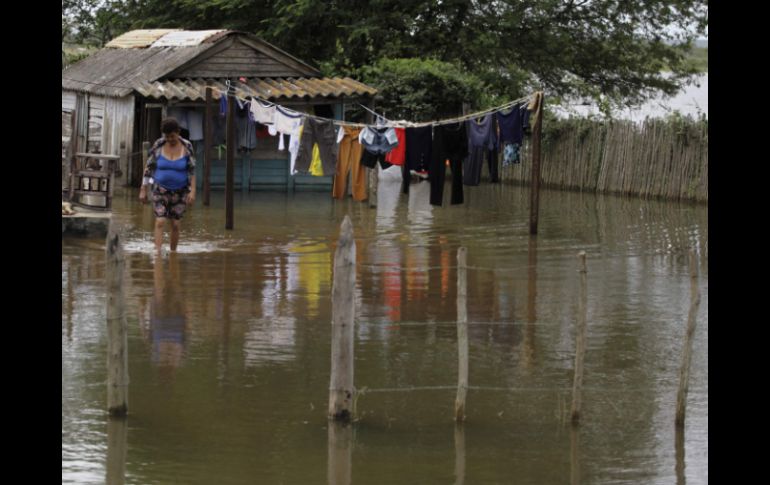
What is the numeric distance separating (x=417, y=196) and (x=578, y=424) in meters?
15.8

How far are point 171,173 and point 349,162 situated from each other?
565 centimetres

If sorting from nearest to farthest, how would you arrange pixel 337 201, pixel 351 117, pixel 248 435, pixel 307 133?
pixel 248 435
pixel 307 133
pixel 337 201
pixel 351 117

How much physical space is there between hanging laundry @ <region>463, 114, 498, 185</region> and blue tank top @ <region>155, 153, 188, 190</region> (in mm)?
5535

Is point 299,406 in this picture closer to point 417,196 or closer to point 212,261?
point 212,261

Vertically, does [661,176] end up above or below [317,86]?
below

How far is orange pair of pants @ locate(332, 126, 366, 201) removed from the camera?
19484mm

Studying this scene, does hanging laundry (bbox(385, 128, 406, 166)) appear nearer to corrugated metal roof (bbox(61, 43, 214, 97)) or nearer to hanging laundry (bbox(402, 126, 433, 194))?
hanging laundry (bbox(402, 126, 433, 194))

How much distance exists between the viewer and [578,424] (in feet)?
27.5

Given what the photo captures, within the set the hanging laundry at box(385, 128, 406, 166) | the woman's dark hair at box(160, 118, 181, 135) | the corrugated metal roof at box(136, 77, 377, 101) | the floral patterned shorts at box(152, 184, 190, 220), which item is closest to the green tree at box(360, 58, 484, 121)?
the corrugated metal roof at box(136, 77, 377, 101)

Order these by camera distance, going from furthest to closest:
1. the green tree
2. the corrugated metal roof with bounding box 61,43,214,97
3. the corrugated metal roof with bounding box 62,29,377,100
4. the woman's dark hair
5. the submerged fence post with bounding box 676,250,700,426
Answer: the green tree → the corrugated metal roof with bounding box 61,43,214,97 → the corrugated metal roof with bounding box 62,29,377,100 → the woman's dark hair → the submerged fence post with bounding box 676,250,700,426

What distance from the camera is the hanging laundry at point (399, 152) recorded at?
18.7 m

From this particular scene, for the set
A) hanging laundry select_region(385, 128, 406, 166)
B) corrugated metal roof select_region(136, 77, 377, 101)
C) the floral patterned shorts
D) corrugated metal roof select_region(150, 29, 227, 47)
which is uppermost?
corrugated metal roof select_region(150, 29, 227, 47)

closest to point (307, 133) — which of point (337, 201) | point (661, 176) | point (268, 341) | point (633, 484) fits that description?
point (337, 201)

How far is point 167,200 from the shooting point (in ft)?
47.5
